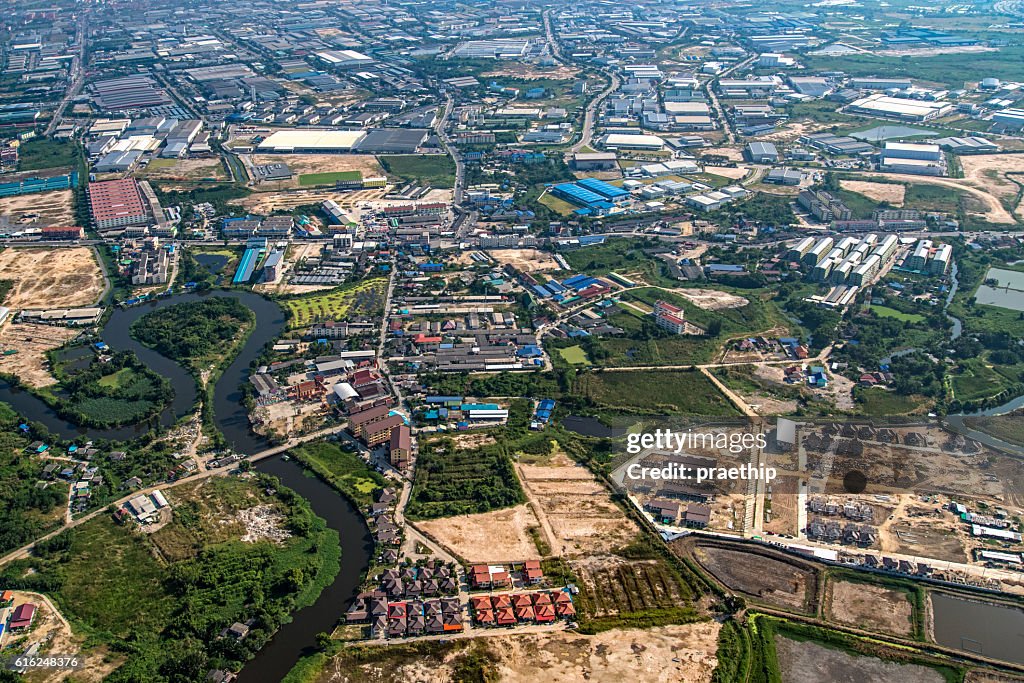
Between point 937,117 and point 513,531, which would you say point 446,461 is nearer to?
point 513,531

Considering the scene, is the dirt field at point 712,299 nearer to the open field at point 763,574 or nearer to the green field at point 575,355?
the green field at point 575,355

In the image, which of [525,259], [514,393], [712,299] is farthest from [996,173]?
[514,393]

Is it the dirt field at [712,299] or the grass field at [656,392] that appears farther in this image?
the dirt field at [712,299]

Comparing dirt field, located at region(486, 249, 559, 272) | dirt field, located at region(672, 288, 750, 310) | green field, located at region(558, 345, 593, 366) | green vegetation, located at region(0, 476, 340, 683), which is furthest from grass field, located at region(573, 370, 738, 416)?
green vegetation, located at region(0, 476, 340, 683)

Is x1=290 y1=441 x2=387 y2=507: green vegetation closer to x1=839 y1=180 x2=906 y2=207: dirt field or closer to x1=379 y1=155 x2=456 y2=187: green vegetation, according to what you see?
x1=379 y1=155 x2=456 y2=187: green vegetation

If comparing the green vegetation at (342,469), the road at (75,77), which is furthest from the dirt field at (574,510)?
the road at (75,77)

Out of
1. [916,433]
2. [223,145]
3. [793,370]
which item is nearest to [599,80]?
[223,145]
